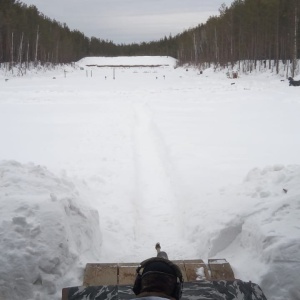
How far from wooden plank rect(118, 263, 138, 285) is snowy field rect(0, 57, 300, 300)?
369 millimetres

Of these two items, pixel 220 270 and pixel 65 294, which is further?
pixel 220 270

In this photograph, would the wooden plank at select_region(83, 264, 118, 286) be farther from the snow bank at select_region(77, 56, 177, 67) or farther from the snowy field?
the snow bank at select_region(77, 56, 177, 67)

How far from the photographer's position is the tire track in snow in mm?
5211

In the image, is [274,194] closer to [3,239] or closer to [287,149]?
[3,239]

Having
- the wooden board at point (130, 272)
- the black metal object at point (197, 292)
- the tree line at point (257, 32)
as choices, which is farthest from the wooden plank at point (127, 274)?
the tree line at point (257, 32)

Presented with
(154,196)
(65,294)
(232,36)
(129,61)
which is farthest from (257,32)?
(129,61)

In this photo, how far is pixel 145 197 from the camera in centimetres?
643

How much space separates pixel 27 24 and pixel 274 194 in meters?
57.3

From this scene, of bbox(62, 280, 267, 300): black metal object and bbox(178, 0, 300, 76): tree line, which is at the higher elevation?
bbox(178, 0, 300, 76): tree line

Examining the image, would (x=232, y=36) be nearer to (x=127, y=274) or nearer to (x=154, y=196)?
(x=154, y=196)

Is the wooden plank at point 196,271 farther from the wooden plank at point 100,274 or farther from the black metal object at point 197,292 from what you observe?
the wooden plank at point 100,274

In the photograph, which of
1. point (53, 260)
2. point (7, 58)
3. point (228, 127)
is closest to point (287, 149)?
point (228, 127)

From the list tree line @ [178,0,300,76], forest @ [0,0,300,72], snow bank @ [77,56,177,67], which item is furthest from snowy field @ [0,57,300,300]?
snow bank @ [77,56,177,67]

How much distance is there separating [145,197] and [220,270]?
9.52 feet
